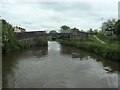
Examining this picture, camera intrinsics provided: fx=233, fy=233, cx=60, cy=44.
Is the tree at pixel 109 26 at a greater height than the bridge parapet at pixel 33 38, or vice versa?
the tree at pixel 109 26

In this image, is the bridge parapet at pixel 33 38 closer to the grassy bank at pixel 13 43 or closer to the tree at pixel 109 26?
the grassy bank at pixel 13 43

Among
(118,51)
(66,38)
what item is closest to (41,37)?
(66,38)

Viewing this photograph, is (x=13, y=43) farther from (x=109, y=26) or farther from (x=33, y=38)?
(x=109, y=26)

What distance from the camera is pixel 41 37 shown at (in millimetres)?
85812

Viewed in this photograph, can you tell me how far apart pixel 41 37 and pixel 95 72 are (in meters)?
57.4

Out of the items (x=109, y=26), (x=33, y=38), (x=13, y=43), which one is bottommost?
(x=13, y=43)

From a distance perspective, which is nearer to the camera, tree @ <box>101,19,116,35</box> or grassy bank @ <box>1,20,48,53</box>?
grassy bank @ <box>1,20,48,53</box>

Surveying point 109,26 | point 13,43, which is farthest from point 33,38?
point 109,26

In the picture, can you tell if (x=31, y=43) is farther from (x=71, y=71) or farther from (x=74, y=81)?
(x=74, y=81)

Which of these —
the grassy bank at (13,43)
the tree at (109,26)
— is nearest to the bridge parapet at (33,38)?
the grassy bank at (13,43)

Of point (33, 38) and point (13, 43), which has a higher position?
point (33, 38)

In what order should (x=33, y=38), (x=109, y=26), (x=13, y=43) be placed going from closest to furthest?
(x=13, y=43) → (x=33, y=38) → (x=109, y=26)

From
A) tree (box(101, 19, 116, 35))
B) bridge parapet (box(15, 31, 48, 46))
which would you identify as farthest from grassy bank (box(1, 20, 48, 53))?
tree (box(101, 19, 116, 35))

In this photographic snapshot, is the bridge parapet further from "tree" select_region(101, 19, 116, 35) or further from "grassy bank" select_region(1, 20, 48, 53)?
"tree" select_region(101, 19, 116, 35)
